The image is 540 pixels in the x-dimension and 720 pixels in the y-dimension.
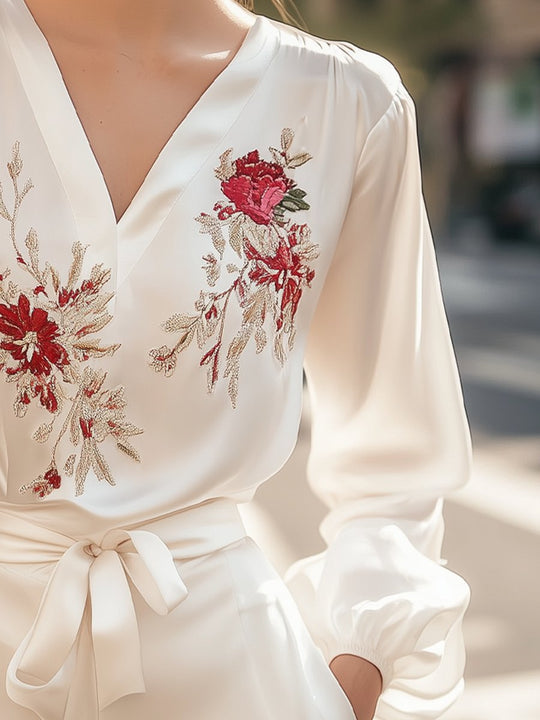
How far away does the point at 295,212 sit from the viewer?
1046mm

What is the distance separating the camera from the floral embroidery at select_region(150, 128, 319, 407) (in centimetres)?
97

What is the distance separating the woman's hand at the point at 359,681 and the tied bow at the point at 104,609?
194 millimetres

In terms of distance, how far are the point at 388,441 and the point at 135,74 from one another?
41cm

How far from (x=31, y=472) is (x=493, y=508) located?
13.6 feet

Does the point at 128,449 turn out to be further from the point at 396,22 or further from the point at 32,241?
the point at 396,22

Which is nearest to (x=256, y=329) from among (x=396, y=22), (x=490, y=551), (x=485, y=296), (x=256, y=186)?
(x=256, y=186)

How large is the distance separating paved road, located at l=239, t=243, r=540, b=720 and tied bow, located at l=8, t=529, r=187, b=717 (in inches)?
94.5

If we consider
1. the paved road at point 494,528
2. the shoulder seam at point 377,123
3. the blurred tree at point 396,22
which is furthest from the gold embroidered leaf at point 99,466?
the blurred tree at point 396,22

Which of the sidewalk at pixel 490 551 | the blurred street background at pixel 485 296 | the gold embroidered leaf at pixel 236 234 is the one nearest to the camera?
the gold embroidered leaf at pixel 236 234

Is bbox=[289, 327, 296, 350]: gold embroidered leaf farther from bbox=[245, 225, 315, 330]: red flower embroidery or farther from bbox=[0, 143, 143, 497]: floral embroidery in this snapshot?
bbox=[0, 143, 143, 497]: floral embroidery

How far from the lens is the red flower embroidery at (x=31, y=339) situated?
0.92 m

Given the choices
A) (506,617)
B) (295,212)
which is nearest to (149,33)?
(295,212)

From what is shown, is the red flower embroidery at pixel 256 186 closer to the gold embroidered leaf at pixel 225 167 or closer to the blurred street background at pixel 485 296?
the gold embroidered leaf at pixel 225 167

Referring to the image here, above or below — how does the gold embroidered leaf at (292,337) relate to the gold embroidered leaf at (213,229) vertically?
below
